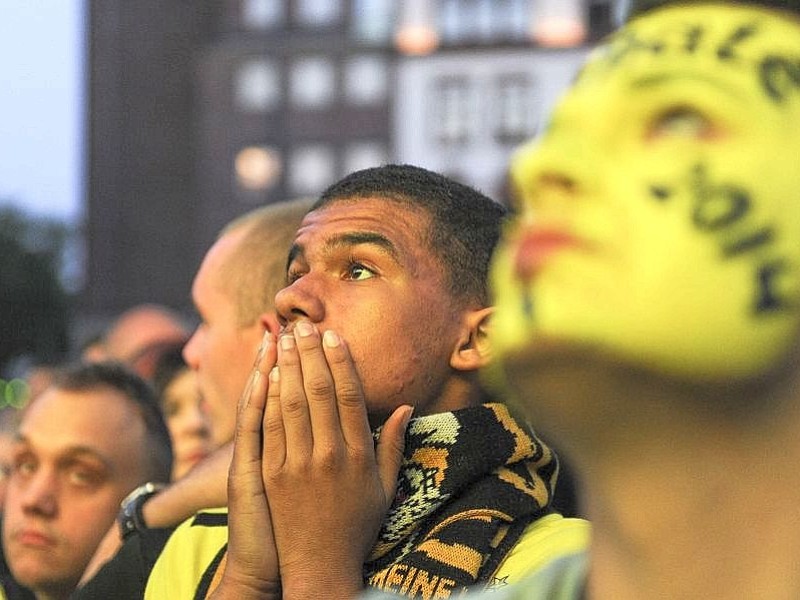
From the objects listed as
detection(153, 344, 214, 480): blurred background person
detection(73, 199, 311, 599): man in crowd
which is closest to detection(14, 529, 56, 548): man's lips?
detection(73, 199, 311, 599): man in crowd

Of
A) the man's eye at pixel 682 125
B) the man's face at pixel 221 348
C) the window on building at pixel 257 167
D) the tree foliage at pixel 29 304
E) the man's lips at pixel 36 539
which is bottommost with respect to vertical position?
the tree foliage at pixel 29 304

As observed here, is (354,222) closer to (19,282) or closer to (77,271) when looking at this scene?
(19,282)

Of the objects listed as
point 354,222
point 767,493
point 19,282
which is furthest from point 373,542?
point 19,282

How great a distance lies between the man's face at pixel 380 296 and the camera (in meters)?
2.06

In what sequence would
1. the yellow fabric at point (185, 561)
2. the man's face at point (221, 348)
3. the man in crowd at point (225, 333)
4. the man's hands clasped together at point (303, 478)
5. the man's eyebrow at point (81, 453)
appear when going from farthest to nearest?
the man's eyebrow at point (81, 453), the man's face at point (221, 348), the man in crowd at point (225, 333), the yellow fabric at point (185, 561), the man's hands clasped together at point (303, 478)

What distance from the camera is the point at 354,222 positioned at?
2.21 metres

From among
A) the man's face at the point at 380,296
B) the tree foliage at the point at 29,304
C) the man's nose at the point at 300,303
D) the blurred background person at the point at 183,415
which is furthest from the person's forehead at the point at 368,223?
the tree foliage at the point at 29,304

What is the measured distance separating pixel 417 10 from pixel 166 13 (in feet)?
30.9

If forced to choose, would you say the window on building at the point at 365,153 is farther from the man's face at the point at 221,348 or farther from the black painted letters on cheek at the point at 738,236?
the black painted letters on cheek at the point at 738,236

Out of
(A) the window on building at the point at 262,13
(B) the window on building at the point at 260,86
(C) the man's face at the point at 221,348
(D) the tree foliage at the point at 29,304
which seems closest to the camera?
(C) the man's face at the point at 221,348

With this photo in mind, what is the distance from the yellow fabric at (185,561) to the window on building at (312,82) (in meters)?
47.6

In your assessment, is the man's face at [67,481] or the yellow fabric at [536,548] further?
the man's face at [67,481]

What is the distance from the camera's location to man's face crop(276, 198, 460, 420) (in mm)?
2059

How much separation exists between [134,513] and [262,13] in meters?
49.0
